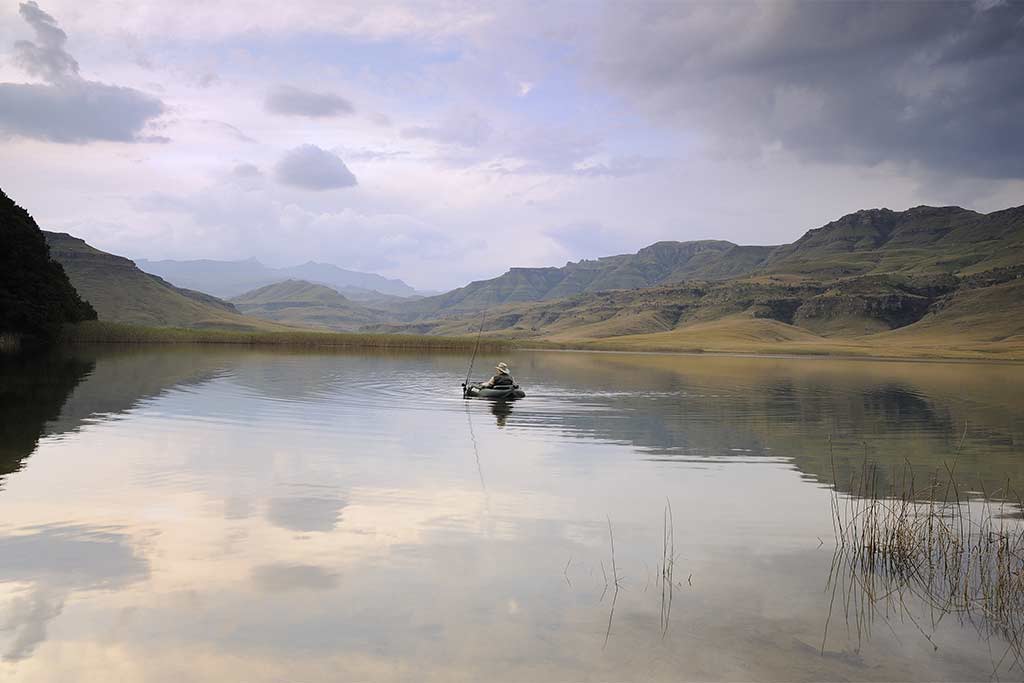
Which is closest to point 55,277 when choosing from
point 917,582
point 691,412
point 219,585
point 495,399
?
point 495,399

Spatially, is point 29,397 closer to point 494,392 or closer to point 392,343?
point 494,392

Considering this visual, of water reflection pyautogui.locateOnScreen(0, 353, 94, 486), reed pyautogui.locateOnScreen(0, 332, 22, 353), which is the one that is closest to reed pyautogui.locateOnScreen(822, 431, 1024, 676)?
water reflection pyautogui.locateOnScreen(0, 353, 94, 486)

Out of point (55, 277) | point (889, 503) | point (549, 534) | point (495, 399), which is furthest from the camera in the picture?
point (55, 277)

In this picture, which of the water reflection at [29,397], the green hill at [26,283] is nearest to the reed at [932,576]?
the water reflection at [29,397]

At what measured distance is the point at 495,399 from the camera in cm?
3578

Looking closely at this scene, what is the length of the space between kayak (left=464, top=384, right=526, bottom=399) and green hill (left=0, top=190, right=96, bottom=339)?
49703 millimetres

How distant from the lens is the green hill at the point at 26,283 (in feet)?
211

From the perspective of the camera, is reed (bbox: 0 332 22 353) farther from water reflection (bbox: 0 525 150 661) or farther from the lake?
water reflection (bbox: 0 525 150 661)

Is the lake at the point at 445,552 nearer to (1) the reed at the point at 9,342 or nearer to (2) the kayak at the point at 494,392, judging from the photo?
(2) the kayak at the point at 494,392

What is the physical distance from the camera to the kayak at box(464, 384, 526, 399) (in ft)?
117

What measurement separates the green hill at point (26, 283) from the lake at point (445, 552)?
45.6 metres

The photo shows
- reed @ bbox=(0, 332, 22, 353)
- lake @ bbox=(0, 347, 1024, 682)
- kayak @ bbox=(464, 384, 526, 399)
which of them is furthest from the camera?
reed @ bbox=(0, 332, 22, 353)

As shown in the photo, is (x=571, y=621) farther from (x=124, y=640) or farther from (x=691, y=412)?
(x=691, y=412)

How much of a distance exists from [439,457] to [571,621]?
11.7 m
